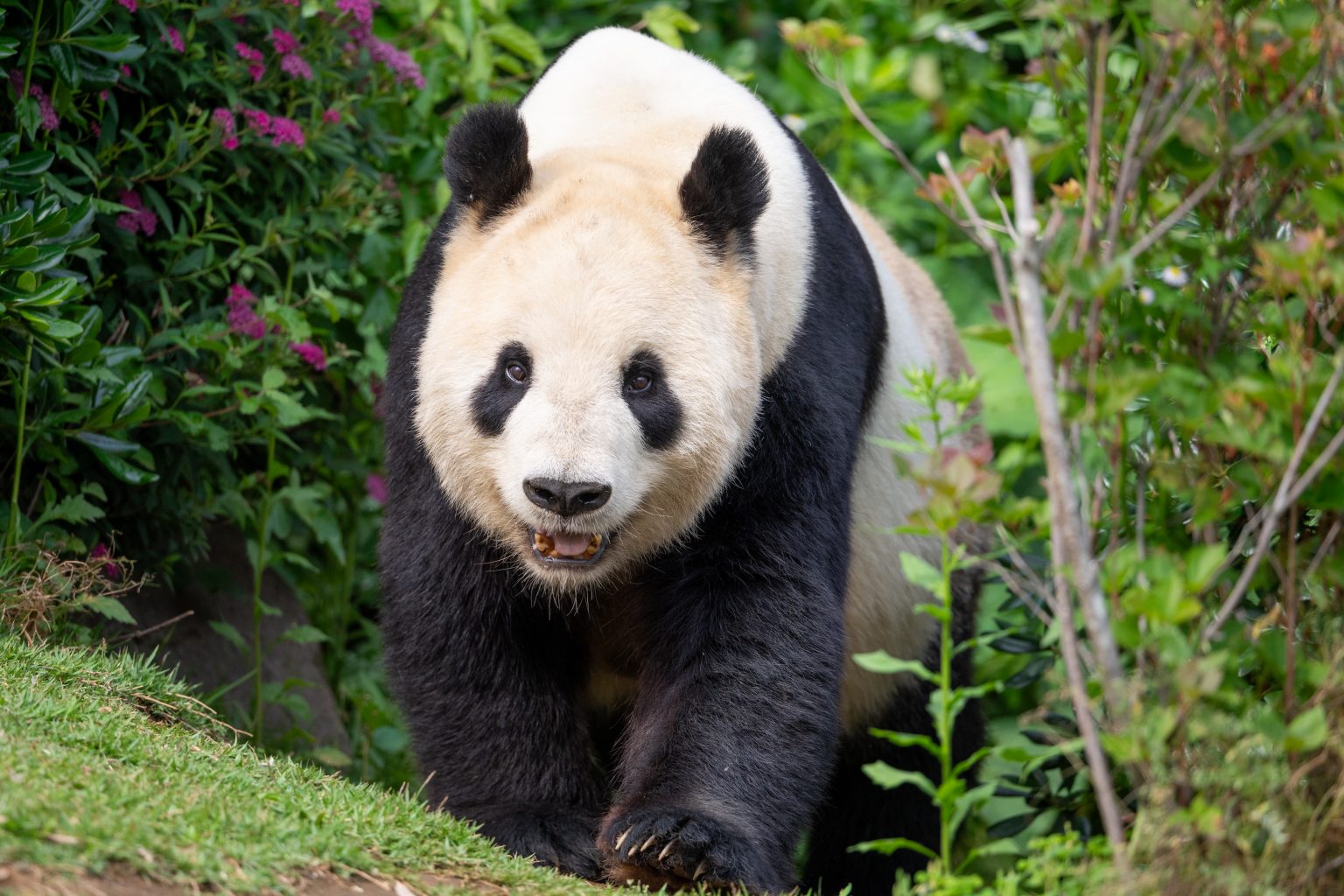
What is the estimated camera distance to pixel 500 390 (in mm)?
4043

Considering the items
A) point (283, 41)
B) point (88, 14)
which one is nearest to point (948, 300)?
point (283, 41)

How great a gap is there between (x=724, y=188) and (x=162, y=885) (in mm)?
2259

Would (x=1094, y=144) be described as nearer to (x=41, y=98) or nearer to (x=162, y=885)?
(x=162, y=885)

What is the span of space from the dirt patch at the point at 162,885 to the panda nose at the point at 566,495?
90cm

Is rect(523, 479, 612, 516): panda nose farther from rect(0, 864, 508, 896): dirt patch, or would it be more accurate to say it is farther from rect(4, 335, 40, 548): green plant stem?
rect(4, 335, 40, 548): green plant stem

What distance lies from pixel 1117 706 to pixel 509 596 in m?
2.04

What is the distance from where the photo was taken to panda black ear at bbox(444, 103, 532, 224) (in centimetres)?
420

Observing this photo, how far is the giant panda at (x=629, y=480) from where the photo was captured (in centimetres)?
400

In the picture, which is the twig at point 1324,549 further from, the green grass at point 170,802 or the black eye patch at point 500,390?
the black eye patch at point 500,390

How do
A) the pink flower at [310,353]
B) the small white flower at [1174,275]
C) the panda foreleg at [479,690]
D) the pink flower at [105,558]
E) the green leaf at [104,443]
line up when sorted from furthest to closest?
the pink flower at [310,353] < the pink flower at [105,558] < the green leaf at [104,443] < the panda foreleg at [479,690] < the small white flower at [1174,275]

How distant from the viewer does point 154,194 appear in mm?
5180

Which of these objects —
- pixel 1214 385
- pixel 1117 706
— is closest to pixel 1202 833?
pixel 1117 706

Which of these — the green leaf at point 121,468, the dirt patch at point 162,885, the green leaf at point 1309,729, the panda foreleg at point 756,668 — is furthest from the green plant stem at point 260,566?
the green leaf at point 1309,729

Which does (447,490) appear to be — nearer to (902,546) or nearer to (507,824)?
(507,824)
